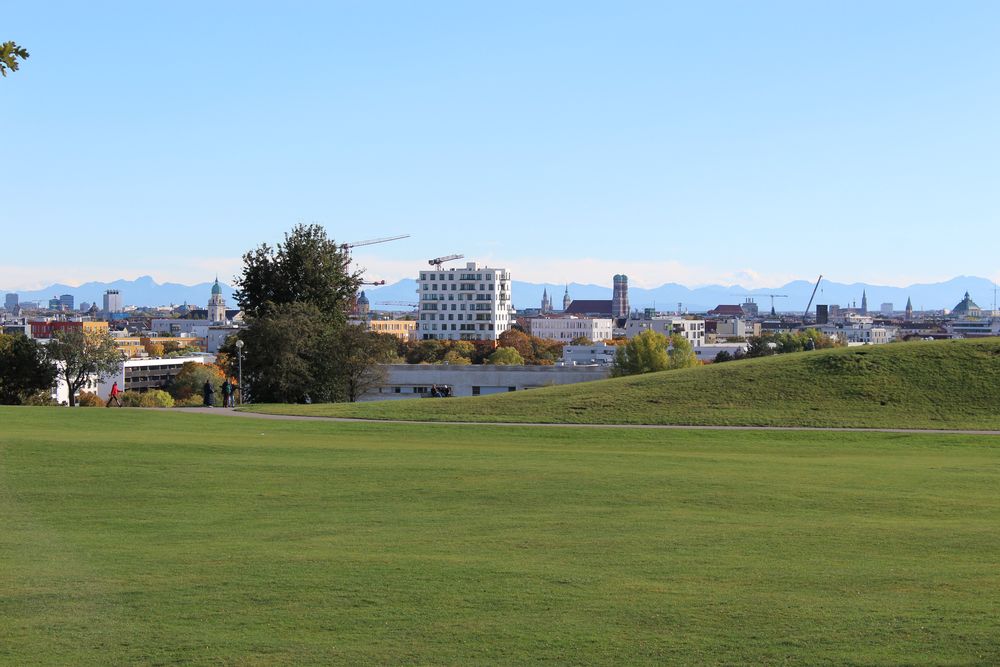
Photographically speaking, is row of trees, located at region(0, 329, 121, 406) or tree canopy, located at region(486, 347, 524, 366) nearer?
row of trees, located at region(0, 329, 121, 406)

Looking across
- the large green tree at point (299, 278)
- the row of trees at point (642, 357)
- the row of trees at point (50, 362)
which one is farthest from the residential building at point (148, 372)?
the large green tree at point (299, 278)

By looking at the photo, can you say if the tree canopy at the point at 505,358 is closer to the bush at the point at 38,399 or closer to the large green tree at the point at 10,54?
the bush at the point at 38,399

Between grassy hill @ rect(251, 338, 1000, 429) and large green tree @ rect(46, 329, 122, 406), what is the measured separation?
5526 centimetres

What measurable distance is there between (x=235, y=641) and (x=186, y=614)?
0.94 meters

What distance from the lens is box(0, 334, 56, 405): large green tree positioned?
68562 millimetres

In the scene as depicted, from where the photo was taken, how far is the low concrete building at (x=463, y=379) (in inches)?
3233

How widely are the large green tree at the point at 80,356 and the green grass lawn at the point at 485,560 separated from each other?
70.3 metres

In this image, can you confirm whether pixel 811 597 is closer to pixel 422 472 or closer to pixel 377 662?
pixel 377 662

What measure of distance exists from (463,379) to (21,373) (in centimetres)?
2957

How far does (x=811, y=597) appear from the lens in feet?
35.0

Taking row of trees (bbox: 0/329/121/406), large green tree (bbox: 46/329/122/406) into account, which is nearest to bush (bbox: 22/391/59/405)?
row of trees (bbox: 0/329/121/406)

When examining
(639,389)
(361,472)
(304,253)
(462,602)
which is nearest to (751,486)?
(361,472)

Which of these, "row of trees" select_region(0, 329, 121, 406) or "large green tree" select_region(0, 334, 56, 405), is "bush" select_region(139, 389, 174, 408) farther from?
"large green tree" select_region(0, 334, 56, 405)

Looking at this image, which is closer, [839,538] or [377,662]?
[377,662]
